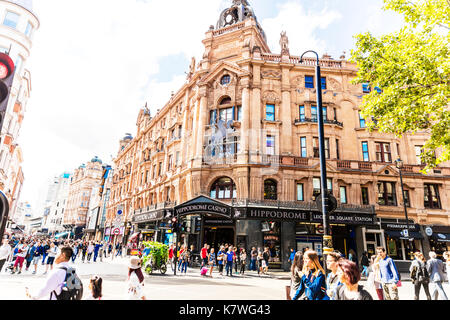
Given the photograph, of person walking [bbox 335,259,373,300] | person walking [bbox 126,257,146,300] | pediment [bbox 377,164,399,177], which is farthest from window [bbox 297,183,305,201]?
person walking [bbox 335,259,373,300]

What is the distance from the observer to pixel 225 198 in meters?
21.6

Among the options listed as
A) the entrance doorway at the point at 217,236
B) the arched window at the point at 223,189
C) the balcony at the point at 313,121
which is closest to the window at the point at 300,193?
the arched window at the point at 223,189

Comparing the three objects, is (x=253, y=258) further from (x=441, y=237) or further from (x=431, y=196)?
(x=431, y=196)

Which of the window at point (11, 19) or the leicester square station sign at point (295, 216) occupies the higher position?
the window at point (11, 19)

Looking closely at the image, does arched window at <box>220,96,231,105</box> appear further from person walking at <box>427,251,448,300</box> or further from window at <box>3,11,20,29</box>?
window at <box>3,11,20,29</box>

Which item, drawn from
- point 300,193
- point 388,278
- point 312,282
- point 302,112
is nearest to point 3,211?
point 312,282

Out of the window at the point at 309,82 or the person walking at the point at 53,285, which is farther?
the window at the point at 309,82

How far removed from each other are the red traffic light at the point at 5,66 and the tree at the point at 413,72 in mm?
11498

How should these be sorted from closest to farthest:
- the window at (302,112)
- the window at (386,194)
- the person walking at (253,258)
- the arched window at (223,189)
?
1. the person walking at (253,258)
2. the window at (386,194)
3. the arched window at (223,189)
4. the window at (302,112)

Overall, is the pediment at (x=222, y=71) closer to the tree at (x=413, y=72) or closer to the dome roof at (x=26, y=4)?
the tree at (x=413, y=72)

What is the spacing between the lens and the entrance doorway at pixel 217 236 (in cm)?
2109

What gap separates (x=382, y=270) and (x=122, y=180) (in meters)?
43.2

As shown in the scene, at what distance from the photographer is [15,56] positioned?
4086 mm
